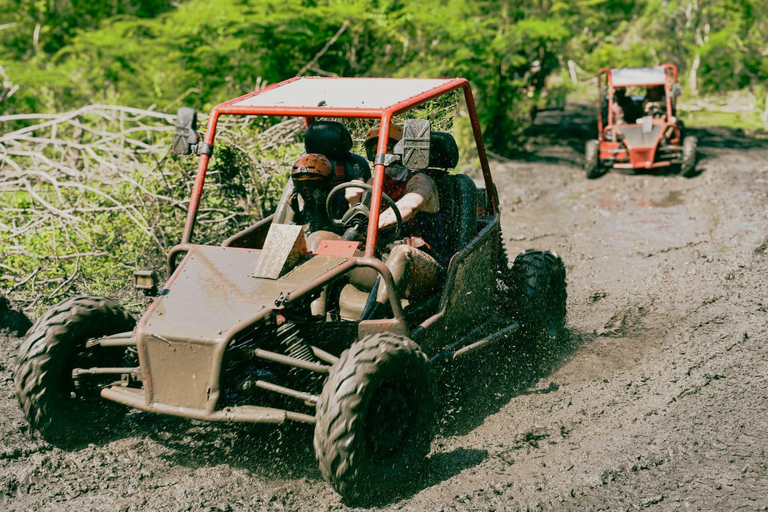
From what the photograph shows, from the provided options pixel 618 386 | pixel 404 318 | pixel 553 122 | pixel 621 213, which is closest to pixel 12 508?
pixel 404 318

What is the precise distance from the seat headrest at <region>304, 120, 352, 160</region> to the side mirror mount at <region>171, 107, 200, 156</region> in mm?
734

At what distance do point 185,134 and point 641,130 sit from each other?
10433mm

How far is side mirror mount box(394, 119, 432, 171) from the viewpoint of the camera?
432 centimetres

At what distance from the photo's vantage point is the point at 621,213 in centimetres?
1112

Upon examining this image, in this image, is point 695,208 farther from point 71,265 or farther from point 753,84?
point 753,84

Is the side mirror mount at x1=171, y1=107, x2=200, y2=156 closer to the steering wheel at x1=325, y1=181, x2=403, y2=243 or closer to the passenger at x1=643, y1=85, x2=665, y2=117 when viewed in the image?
the steering wheel at x1=325, y1=181, x2=403, y2=243

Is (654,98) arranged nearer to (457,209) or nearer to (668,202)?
(668,202)

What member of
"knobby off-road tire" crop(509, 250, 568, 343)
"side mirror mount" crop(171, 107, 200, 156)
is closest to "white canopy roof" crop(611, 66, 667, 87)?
"knobby off-road tire" crop(509, 250, 568, 343)

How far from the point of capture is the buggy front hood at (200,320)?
3986 mm

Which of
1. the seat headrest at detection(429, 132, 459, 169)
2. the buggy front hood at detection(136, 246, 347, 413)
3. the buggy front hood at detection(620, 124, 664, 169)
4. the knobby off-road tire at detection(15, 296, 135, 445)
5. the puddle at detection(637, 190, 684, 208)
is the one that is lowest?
the puddle at detection(637, 190, 684, 208)

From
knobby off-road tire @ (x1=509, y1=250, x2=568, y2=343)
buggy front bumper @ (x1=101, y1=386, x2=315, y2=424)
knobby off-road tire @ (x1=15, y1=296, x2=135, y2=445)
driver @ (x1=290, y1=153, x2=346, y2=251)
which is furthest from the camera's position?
knobby off-road tire @ (x1=509, y1=250, x2=568, y2=343)

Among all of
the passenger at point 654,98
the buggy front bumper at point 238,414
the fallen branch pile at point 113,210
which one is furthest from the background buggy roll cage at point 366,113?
the passenger at point 654,98

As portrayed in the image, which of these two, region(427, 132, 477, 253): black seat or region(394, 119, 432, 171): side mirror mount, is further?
region(427, 132, 477, 253): black seat

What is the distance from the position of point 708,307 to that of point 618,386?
1845mm
